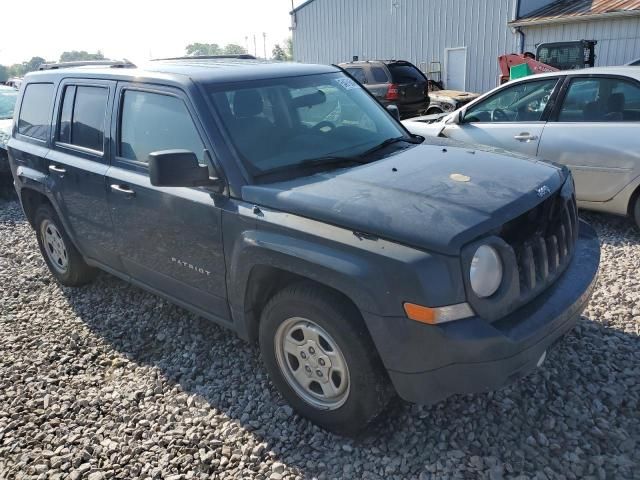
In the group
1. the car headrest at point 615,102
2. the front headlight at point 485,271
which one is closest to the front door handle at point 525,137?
the car headrest at point 615,102

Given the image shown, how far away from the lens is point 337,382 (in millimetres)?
2885

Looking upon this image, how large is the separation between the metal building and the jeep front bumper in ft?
52.9

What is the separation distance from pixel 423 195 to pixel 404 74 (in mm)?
12796

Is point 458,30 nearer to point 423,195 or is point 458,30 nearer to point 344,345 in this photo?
point 423,195

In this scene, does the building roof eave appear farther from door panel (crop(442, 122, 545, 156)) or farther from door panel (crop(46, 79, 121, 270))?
door panel (crop(46, 79, 121, 270))

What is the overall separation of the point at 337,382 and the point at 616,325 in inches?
84.8

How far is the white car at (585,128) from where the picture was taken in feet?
17.4

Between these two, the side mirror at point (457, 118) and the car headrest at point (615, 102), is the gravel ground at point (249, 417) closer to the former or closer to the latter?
the car headrest at point (615, 102)

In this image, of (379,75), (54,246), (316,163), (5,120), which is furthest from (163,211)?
(379,75)

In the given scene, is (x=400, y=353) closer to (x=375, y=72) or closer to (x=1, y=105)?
(x=1, y=105)

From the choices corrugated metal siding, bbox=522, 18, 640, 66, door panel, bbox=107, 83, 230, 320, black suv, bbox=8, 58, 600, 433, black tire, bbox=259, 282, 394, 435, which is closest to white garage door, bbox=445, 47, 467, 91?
corrugated metal siding, bbox=522, 18, 640, 66

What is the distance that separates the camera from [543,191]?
9.43 ft

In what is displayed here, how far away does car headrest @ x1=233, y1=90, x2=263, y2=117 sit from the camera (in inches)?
131

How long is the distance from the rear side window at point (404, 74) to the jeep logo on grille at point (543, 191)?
39.8ft
